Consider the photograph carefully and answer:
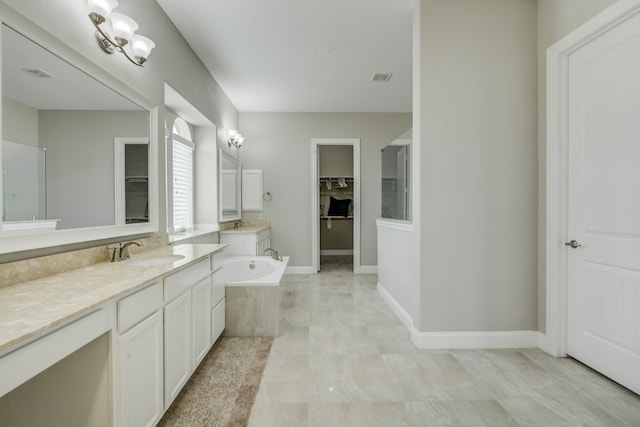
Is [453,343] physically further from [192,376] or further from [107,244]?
[107,244]

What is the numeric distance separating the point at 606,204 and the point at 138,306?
2.80 m

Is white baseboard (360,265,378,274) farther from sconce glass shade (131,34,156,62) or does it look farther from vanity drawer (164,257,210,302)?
sconce glass shade (131,34,156,62)

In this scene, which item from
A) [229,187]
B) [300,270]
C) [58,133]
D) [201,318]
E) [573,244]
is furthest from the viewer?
[300,270]

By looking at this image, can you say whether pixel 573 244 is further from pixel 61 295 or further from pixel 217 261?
pixel 61 295

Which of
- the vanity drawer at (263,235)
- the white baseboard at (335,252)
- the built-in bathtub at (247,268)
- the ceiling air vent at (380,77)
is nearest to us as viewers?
the built-in bathtub at (247,268)

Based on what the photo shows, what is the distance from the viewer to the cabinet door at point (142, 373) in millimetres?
1206

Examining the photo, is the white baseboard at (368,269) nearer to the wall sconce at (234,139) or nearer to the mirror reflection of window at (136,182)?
the wall sconce at (234,139)

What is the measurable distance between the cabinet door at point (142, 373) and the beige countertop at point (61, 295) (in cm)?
20

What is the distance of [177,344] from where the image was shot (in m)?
1.67

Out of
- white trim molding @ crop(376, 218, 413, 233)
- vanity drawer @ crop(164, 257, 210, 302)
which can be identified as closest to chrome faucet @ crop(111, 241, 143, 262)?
vanity drawer @ crop(164, 257, 210, 302)

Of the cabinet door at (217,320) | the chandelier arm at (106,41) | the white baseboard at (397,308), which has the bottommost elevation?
the white baseboard at (397,308)

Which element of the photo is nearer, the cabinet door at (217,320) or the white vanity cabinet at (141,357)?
the white vanity cabinet at (141,357)

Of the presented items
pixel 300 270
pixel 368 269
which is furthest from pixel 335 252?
pixel 300 270

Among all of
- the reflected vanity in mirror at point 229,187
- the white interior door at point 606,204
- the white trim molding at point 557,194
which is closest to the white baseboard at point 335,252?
the reflected vanity in mirror at point 229,187
